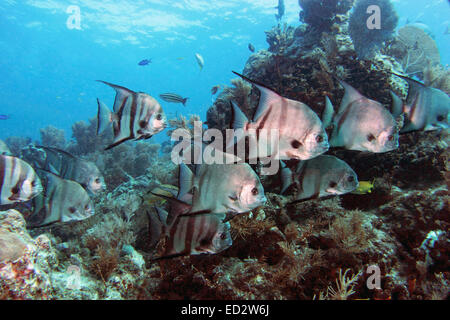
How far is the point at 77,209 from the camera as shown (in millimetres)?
3059

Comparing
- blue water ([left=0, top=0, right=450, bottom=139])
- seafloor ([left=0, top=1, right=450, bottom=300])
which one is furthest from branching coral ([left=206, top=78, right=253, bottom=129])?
blue water ([left=0, top=0, right=450, bottom=139])

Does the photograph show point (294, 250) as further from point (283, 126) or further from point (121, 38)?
point (121, 38)

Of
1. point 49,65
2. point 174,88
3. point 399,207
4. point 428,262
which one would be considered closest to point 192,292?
point 428,262

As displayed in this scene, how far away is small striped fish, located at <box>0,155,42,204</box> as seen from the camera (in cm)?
256

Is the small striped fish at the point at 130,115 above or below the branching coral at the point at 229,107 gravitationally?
below

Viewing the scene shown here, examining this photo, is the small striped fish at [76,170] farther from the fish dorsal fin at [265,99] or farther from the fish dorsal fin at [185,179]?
the fish dorsal fin at [265,99]

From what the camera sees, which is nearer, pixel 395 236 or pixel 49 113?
pixel 395 236

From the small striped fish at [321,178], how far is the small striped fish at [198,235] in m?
0.81

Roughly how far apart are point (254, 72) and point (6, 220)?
6.49m

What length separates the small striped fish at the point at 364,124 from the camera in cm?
222

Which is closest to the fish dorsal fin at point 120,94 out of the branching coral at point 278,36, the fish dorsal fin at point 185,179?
the fish dorsal fin at point 185,179

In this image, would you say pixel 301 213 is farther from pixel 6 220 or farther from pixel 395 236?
pixel 6 220

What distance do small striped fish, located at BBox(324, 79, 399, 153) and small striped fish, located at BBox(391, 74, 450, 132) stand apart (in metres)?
0.62

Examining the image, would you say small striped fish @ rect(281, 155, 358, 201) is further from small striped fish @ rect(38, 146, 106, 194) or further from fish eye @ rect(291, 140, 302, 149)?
small striped fish @ rect(38, 146, 106, 194)
